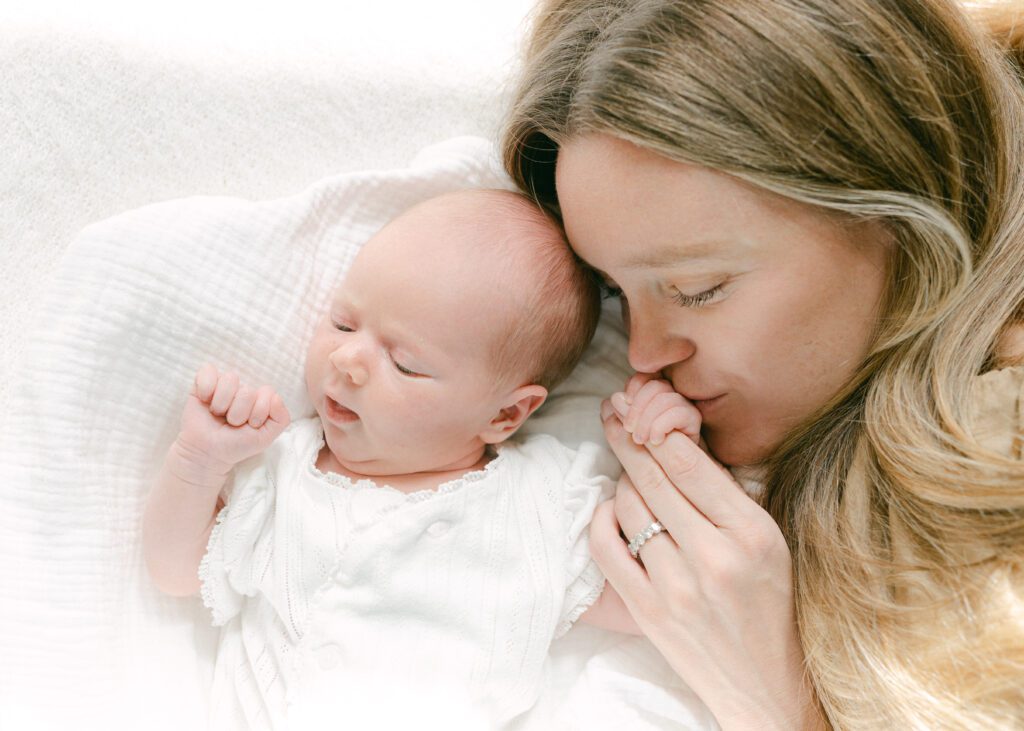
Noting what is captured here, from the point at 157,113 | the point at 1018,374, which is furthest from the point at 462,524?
the point at 157,113

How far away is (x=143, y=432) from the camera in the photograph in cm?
153

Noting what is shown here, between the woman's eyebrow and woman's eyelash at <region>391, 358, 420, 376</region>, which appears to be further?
woman's eyelash at <region>391, 358, 420, 376</region>

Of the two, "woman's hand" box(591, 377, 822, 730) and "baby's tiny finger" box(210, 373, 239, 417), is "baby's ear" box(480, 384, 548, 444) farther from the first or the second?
"baby's tiny finger" box(210, 373, 239, 417)

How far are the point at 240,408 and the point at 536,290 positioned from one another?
0.49m

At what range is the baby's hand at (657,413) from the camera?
139cm

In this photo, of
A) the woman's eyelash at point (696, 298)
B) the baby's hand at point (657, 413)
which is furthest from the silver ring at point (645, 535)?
the woman's eyelash at point (696, 298)

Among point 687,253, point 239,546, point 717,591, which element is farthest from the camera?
point 239,546

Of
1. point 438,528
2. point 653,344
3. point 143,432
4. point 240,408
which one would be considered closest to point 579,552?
point 438,528

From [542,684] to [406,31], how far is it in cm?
140

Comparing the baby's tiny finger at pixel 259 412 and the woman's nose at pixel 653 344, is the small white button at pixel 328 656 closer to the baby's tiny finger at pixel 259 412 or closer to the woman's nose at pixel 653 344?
the baby's tiny finger at pixel 259 412

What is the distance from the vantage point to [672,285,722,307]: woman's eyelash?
122 cm

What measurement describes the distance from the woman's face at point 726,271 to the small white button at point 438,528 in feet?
1.33

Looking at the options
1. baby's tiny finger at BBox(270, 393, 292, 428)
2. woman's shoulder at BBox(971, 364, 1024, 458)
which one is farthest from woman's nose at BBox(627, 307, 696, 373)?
baby's tiny finger at BBox(270, 393, 292, 428)

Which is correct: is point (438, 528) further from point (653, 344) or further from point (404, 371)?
point (653, 344)
